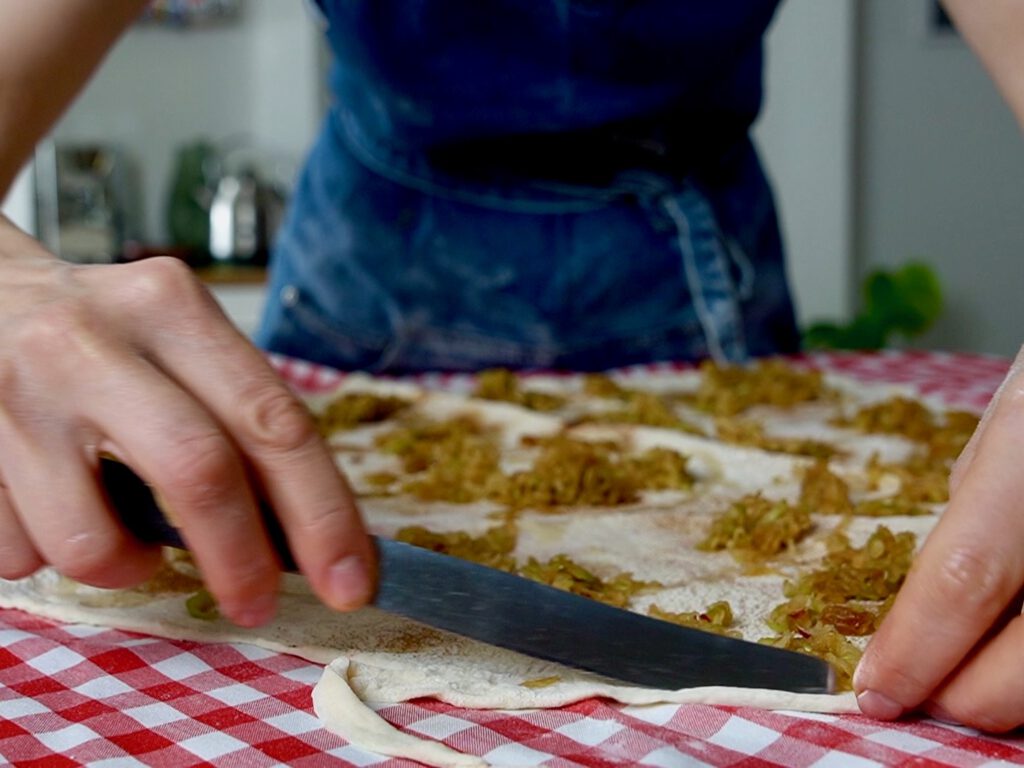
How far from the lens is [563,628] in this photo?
0.56 meters

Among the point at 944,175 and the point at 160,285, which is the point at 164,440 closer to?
the point at 160,285

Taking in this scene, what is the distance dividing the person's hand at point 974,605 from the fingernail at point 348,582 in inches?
8.9

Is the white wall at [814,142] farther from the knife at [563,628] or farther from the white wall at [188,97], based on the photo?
the knife at [563,628]

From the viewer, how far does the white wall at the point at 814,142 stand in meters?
3.46

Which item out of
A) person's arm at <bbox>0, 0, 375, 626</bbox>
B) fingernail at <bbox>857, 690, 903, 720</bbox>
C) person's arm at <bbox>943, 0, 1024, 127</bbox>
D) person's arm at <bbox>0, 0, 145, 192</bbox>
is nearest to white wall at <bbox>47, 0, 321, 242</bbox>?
person's arm at <bbox>0, 0, 145, 192</bbox>

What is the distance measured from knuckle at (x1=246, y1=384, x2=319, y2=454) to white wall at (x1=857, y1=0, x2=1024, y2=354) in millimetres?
3322

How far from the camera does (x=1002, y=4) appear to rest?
2.19 feet

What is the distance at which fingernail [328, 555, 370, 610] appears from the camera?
52cm

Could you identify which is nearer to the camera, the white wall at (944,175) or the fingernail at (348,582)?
the fingernail at (348,582)

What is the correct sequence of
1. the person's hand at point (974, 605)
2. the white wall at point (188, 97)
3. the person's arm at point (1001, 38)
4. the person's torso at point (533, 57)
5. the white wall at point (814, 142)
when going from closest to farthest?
the person's hand at point (974, 605) < the person's arm at point (1001, 38) < the person's torso at point (533, 57) < the white wall at point (814, 142) < the white wall at point (188, 97)

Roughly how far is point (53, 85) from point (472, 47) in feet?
1.85

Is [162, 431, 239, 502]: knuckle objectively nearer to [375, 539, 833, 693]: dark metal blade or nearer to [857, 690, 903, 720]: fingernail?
[375, 539, 833, 693]: dark metal blade

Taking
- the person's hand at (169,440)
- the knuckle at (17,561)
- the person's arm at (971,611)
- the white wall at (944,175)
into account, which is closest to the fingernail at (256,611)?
the person's hand at (169,440)

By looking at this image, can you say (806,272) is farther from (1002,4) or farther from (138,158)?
(1002,4)
